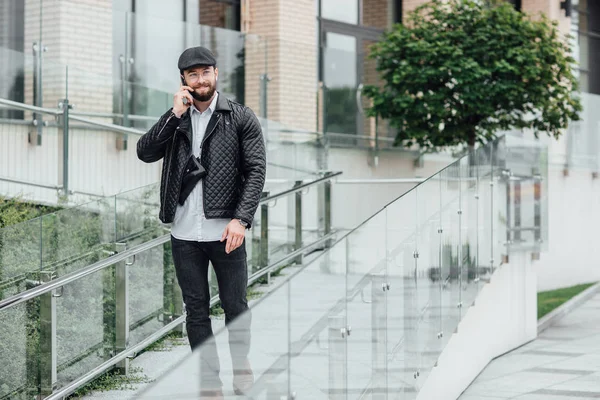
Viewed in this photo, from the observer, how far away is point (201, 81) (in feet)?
15.5

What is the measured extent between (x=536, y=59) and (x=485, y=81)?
603 millimetres

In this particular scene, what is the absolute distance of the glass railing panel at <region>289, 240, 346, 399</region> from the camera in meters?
3.70

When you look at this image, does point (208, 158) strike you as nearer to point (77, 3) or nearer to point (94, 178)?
point (94, 178)

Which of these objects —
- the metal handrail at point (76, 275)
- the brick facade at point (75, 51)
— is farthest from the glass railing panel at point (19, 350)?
the brick facade at point (75, 51)

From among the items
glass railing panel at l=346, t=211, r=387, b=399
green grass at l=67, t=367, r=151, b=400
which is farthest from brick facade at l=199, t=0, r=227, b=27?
glass railing panel at l=346, t=211, r=387, b=399

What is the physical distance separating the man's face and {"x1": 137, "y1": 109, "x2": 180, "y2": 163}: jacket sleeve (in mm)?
150

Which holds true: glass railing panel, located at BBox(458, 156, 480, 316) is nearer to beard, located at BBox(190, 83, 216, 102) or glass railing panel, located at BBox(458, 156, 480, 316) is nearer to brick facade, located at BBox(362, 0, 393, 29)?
beard, located at BBox(190, 83, 216, 102)

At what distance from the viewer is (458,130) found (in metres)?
12.2

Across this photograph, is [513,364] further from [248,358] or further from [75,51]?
[248,358]

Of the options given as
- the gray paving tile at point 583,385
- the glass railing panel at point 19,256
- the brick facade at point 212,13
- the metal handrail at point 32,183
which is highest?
the brick facade at point 212,13

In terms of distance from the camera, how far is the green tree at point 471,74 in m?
11.8

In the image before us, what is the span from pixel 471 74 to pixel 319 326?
26.5ft

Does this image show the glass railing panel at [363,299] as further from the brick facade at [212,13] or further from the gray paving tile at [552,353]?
the brick facade at [212,13]

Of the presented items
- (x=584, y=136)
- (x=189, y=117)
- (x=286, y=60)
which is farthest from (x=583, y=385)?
(x=584, y=136)
